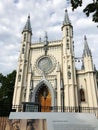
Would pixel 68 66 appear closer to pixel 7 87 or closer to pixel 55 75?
pixel 55 75

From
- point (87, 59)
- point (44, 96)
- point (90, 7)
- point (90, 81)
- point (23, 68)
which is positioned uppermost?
point (87, 59)

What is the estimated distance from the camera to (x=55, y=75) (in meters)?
27.4

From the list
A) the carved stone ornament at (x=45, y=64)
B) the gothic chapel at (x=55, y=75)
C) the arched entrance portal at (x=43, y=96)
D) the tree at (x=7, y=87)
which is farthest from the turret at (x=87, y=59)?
the tree at (x=7, y=87)

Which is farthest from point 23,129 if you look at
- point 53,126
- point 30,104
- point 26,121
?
point 30,104

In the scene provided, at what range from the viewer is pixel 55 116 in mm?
12844

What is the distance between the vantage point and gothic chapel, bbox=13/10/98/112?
81.5 feet

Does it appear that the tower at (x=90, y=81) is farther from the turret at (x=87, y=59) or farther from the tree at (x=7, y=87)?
the tree at (x=7, y=87)

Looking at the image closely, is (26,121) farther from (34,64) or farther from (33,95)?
(34,64)

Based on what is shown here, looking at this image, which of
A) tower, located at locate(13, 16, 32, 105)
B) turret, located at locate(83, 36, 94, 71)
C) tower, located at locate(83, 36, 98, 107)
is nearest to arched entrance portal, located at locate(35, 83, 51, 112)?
tower, located at locate(13, 16, 32, 105)

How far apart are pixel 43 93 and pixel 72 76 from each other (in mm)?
5706

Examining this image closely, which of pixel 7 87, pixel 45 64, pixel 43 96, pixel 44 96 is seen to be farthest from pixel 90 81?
pixel 7 87

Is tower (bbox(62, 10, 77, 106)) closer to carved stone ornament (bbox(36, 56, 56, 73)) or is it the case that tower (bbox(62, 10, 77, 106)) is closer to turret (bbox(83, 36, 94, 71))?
turret (bbox(83, 36, 94, 71))

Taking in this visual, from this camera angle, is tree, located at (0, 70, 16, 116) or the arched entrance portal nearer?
the arched entrance portal

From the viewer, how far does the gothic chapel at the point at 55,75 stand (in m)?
24.8
